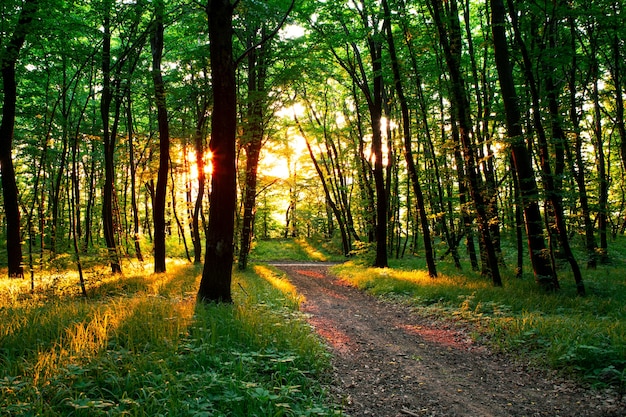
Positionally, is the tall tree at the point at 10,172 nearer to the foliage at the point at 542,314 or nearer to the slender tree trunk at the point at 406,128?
the slender tree trunk at the point at 406,128

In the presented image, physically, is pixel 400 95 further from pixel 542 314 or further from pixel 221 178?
pixel 542 314

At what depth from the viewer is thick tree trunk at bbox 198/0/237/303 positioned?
7.04 metres

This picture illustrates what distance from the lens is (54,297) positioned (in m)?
7.86

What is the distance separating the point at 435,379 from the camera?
15.1ft

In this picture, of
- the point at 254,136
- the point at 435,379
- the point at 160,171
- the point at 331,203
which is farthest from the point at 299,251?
the point at 435,379

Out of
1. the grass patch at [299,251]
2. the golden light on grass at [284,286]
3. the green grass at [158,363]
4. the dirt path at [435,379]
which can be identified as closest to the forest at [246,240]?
the green grass at [158,363]

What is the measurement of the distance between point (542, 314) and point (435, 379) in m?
3.34

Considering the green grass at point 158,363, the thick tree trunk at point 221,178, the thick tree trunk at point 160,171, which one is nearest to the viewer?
the green grass at point 158,363

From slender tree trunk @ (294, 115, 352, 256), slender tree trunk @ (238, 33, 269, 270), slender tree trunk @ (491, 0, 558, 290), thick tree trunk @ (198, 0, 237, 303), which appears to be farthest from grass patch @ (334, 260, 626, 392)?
slender tree trunk @ (294, 115, 352, 256)

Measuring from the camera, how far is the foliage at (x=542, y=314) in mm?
4488

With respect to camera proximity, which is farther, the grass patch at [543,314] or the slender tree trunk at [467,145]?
the slender tree trunk at [467,145]

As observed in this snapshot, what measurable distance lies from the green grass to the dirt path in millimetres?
550

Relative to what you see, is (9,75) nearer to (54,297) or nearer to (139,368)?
(54,297)

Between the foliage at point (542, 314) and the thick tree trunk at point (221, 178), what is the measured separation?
4.63 m
